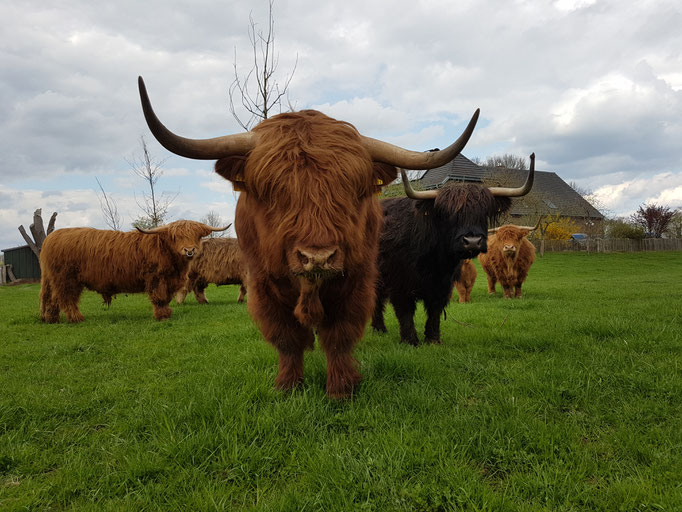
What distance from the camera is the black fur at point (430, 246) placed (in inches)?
188

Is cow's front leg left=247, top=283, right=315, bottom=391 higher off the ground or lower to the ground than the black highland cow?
lower

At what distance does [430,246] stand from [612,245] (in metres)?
39.4

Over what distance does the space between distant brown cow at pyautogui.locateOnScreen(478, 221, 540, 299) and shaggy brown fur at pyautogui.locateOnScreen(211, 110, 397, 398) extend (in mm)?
8906

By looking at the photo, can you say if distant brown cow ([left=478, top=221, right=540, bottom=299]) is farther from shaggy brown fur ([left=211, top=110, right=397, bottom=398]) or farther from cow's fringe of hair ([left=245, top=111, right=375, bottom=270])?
cow's fringe of hair ([left=245, top=111, right=375, bottom=270])

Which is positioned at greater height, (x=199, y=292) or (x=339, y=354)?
(x=339, y=354)

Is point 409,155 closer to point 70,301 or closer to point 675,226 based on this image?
point 70,301

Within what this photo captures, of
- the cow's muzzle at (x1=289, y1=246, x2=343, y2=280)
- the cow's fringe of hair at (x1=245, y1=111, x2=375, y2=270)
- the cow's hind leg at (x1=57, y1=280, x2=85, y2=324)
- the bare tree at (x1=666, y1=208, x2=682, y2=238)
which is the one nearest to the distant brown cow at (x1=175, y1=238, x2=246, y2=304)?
the cow's hind leg at (x1=57, y1=280, x2=85, y2=324)

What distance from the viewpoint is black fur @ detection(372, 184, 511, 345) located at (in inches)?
188

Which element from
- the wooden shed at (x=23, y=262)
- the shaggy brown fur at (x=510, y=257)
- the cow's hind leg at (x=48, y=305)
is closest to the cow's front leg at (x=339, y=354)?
the cow's hind leg at (x=48, y=305)

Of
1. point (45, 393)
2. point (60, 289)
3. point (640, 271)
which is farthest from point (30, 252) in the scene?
point (640, 271)

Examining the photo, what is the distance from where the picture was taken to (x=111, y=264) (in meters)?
8.28

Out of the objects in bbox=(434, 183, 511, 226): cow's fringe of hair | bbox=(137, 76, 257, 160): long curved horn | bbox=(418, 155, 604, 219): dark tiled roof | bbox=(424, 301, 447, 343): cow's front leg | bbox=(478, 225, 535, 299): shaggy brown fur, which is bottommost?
bbox=(424, 301, 447, 343): cow's front leg

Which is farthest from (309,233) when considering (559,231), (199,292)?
(559,231)

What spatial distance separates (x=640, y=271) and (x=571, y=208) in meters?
29.5
